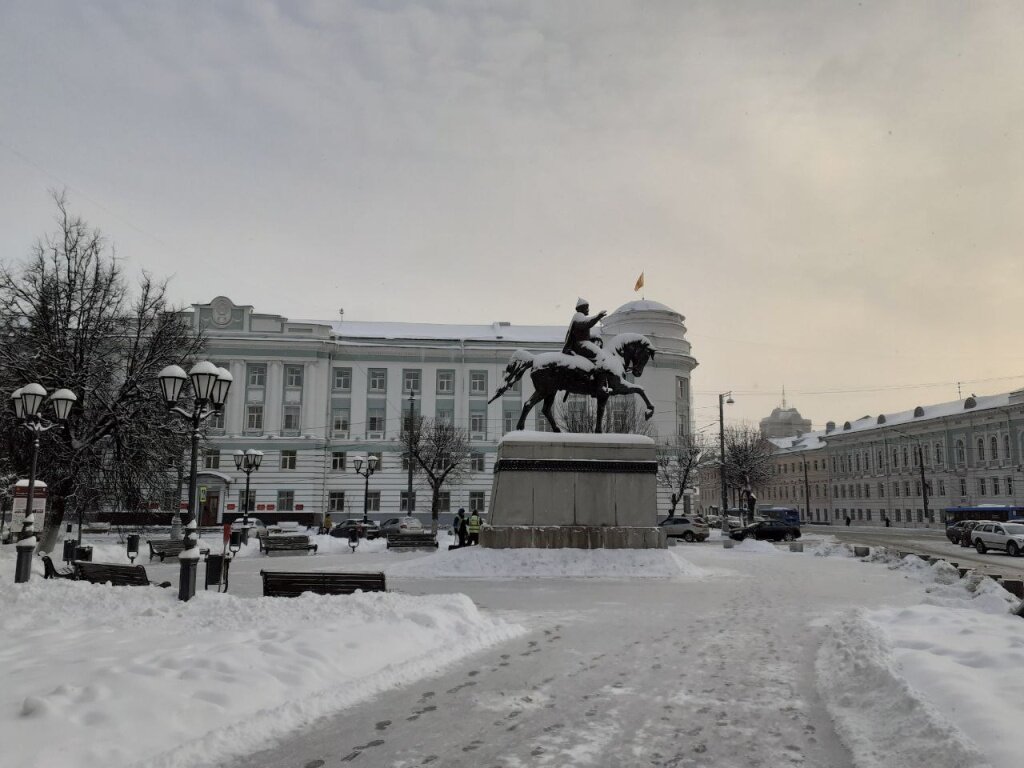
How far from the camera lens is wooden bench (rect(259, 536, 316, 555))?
26.8 m

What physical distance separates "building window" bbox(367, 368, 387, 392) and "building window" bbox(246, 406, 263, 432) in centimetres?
832

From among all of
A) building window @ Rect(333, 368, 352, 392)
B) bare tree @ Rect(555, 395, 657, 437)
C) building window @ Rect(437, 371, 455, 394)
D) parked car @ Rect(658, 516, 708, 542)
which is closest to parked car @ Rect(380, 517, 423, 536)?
bare tree @ Rect(555, 395, 657, 437)

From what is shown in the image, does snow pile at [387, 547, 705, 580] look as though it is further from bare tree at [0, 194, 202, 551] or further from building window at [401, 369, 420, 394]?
building window at [401, 369, 420, 394]

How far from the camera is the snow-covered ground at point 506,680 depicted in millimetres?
4945

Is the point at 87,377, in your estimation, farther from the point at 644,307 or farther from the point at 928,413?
the point at 928,413

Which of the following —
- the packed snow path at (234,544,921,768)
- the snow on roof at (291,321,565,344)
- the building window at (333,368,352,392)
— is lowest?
the packed snow path at (234,544,921,768)

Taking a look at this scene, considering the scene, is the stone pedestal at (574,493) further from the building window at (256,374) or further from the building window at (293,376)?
the building window at (256,374)

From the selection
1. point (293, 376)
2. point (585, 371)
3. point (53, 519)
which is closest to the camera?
point (585, 371)

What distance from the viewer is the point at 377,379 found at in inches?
2333

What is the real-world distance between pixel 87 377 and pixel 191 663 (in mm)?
19358

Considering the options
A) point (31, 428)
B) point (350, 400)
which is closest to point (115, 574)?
point (31, 428)

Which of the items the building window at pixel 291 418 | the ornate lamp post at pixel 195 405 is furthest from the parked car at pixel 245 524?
the ornate lamp post at pixel 195 405

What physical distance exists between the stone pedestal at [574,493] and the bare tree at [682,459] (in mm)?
32308

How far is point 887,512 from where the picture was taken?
76.6 meters
